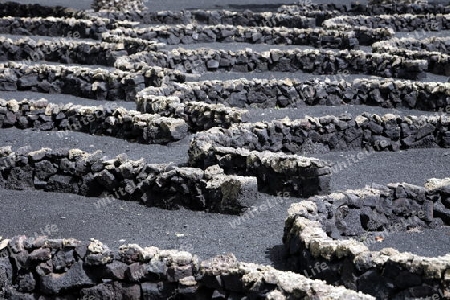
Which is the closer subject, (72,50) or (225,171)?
(225,171)

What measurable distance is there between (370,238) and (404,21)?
28351 millimetres

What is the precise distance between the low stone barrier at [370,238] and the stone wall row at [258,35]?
2064 centimetres

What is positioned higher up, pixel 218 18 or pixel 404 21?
pixel 404 21

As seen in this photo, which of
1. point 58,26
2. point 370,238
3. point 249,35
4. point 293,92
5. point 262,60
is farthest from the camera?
point 58,26

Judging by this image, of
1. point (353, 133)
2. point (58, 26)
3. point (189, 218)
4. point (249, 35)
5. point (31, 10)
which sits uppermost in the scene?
point (353, 133)

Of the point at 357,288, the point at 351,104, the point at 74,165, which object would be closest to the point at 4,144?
the point at 74,165

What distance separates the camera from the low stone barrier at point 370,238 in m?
12.8

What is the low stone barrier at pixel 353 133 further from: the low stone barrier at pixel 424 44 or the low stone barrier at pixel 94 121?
the low stone barrier at pixel 424 44

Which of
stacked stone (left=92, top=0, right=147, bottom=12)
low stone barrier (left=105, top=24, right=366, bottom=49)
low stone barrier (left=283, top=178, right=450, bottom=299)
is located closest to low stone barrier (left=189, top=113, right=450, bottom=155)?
low stone barrier (left=283, top=178, right=450, bottom=299)

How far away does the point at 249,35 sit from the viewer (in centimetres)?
3944

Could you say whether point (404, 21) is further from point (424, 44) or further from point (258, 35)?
point (258, 35)

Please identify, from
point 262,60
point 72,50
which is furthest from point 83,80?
point 262,60

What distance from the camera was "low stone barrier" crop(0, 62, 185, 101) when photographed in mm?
29234

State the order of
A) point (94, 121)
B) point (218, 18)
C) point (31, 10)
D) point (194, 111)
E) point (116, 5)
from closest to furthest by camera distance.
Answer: point (194, 111)
point (94, 121)
point (218, 18)
point (116, 5)
point (31, 10)
